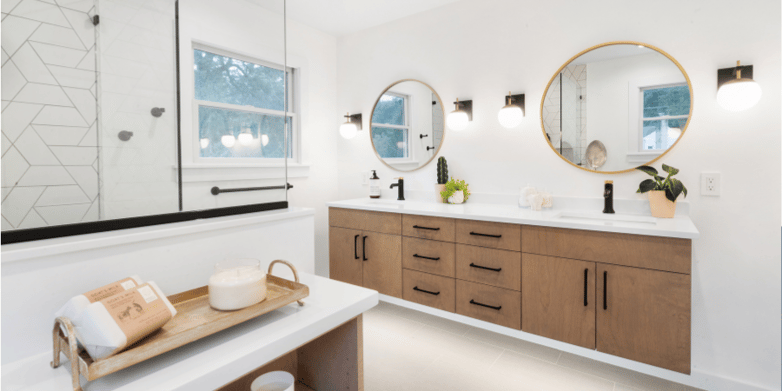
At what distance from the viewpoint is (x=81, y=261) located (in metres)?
0.89

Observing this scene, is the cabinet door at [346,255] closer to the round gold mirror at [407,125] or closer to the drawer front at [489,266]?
the round gold mirror at [407,125]

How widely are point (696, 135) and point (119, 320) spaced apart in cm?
268

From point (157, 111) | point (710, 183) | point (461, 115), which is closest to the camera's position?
point (157, 111)

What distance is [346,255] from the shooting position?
299 centimetres

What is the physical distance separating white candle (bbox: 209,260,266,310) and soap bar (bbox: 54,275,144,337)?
0.57 feet

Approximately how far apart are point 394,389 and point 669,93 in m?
2.27

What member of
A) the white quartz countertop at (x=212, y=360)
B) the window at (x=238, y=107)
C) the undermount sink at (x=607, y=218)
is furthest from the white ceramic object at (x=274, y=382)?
the undermount sink at (x=607, y=218)

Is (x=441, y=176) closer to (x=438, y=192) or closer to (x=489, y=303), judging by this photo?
(x=438, y=192)

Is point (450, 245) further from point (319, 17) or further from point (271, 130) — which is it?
point (319, 17)

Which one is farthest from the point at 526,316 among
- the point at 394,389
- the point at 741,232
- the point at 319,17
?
the point at 319,17

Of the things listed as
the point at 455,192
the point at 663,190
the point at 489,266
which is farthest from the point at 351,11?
the point at 663,190

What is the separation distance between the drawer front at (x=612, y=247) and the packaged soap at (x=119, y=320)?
1824 millimetres

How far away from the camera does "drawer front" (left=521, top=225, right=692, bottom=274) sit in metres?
1.69

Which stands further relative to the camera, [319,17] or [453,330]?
[319,17]
